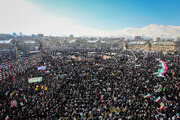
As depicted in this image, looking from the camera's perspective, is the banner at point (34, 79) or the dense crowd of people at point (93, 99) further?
the banner at point (34, 79)

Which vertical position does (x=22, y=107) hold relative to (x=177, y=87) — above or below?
below

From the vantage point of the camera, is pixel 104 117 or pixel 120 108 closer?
pixel 104 117

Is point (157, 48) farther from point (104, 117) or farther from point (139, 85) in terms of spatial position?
point (104, 117)

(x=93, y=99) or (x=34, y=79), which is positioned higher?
(x=34, y=79)

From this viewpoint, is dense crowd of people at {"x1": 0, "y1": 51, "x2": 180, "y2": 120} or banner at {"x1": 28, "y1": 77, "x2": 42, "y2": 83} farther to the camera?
banner at {"x1": 28, "y1": 77, "x2": 42, "y2": 83}

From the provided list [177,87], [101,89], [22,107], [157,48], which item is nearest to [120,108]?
[101,89]

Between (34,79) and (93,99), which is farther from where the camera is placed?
(34,79)

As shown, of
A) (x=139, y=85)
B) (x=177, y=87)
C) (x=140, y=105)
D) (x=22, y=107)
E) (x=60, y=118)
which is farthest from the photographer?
(x=139, y=85)

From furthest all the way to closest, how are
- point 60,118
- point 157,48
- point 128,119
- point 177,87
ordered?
point 157,48
point 177,87
point 60,118
point 128,119

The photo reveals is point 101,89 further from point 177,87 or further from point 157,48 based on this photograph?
point 157,48

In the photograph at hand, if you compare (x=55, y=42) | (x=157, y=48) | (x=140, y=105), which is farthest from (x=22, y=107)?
(x=55, y=42)
